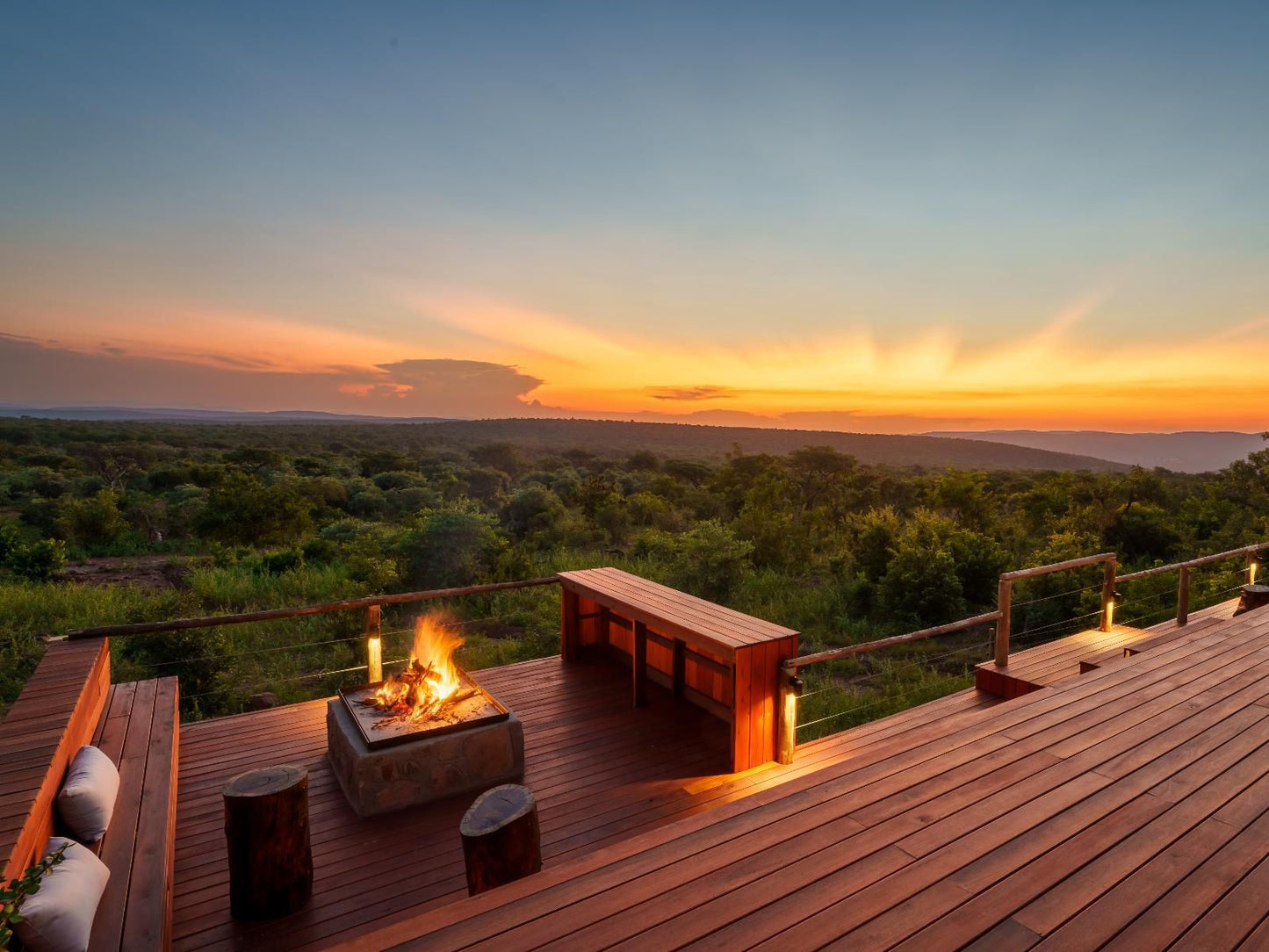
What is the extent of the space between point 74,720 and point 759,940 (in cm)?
355

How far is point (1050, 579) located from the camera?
412 inches

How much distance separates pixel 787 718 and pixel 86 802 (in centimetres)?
355

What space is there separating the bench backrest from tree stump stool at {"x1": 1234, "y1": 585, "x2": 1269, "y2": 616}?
369 inches

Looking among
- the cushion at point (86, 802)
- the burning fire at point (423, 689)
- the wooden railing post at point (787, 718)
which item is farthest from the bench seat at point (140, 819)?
the wooden railing post at point (787, 718)

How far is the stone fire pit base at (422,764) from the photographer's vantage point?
3461 mm

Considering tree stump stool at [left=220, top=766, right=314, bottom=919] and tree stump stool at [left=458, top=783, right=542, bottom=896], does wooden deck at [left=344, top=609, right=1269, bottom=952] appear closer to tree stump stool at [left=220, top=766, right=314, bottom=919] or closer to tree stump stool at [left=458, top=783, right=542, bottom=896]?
tree stump stool at [left=458, top=783, right=542, bottom=896]

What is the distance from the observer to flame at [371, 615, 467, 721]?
3.96m

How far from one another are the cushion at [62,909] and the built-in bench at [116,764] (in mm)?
115

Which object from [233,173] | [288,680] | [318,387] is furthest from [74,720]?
[318,387]

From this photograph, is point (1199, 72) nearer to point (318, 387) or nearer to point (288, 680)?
point (288, 680)

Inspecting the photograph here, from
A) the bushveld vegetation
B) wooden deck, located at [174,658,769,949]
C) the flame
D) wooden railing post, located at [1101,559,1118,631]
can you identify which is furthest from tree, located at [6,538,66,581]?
wooden railing post, located at [1101,559,1118,631]

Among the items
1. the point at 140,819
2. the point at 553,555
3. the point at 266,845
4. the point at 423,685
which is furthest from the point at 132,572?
the point at 266,845

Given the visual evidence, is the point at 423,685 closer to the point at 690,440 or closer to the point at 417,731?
Result: the point at 417,731

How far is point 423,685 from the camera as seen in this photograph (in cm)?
410
